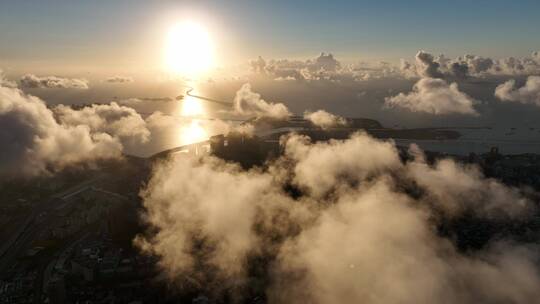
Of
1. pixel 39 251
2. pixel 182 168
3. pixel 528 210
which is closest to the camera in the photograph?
pixel 39 251

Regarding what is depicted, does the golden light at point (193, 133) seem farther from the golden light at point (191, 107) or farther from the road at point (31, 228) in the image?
the road at point (31, 228)

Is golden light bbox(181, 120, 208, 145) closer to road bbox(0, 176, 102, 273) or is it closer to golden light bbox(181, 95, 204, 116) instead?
golden light bbox(181, 95, 204, 116)

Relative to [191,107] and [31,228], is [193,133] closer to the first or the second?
[191,107]

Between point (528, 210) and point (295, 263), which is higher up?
point (528, 210)

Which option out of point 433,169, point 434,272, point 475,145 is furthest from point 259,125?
point 434,272

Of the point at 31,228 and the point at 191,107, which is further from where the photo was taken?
the point at 191,107

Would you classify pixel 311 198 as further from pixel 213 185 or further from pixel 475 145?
pixel 475 145

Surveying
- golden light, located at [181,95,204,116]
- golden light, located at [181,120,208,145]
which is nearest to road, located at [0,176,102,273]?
golden light, located at [181,120,208,145]

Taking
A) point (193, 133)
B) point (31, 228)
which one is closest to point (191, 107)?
point (193, 133)

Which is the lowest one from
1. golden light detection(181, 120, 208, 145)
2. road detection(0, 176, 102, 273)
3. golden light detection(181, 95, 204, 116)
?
road detection(0, 176, 102, 273)

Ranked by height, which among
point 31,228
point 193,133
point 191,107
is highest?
point 191,107

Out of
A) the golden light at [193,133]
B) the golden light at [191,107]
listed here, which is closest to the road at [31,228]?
the golden light at [193,133]
